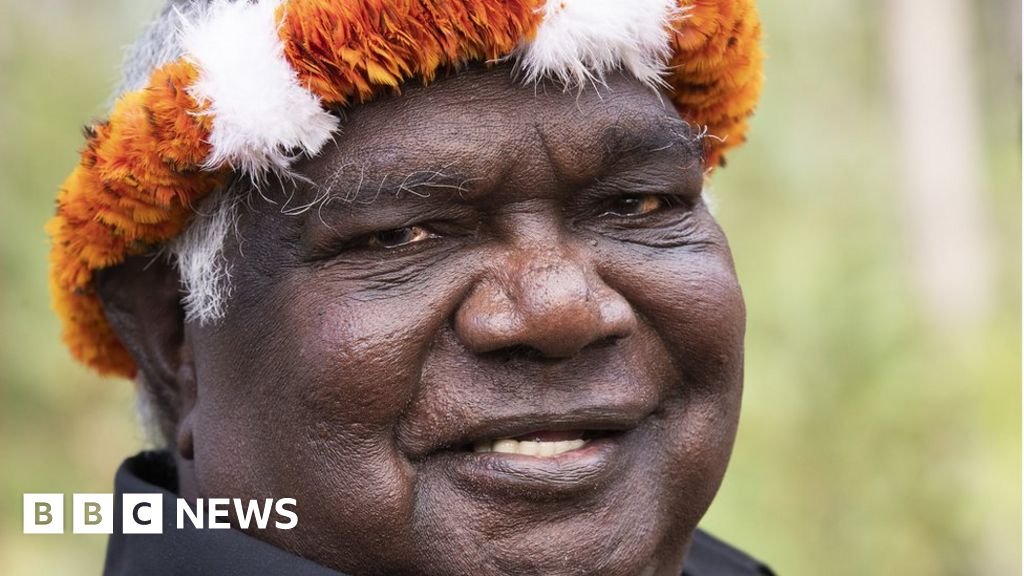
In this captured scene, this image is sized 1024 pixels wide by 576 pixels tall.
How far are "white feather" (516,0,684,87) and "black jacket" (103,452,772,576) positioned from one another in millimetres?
986

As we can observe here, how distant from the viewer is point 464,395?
2.11 m

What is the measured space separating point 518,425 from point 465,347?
0.17m

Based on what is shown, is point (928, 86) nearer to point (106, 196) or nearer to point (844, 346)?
point (844, 346)

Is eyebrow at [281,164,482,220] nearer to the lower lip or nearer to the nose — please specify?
the nose

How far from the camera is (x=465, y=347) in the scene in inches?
83.7

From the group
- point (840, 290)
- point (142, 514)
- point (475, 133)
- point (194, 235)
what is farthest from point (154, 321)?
point (840, 290)

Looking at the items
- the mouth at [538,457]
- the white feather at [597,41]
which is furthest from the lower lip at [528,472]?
the white feather at [597,41]

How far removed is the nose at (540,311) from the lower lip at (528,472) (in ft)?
0.61

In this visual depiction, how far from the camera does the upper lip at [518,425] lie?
211 centimetres

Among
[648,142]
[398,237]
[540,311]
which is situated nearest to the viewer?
[540,311]

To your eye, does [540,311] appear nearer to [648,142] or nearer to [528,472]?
[528,472]

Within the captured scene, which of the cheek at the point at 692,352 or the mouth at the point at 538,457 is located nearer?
the mouth at the point at 538,457

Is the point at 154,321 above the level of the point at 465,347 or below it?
below

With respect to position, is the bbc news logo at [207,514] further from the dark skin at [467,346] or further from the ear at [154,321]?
the ear at [154,321]
